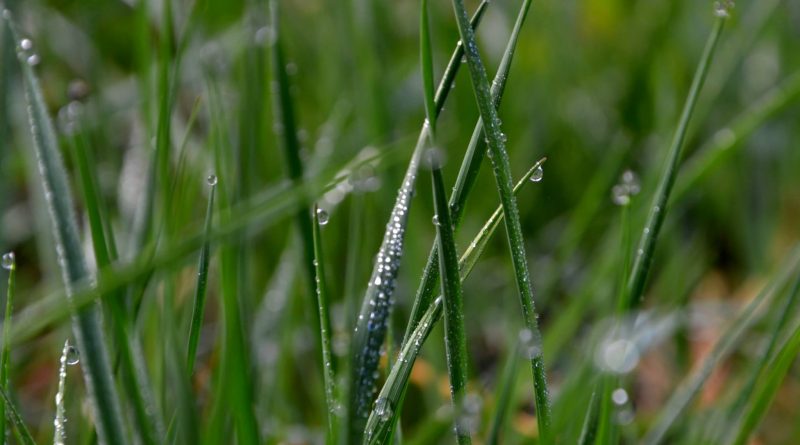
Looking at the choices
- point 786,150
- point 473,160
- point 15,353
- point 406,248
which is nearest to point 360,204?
point 473,160

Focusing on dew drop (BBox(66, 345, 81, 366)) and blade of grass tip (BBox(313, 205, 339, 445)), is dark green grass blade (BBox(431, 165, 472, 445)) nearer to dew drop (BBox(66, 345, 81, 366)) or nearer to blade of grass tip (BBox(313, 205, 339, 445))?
blade of grass tip (BBox(313, 205, 339, 445))

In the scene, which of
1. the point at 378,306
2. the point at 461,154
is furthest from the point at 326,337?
the point at 461,154

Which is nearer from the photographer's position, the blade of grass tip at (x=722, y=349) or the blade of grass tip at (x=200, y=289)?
the blade of grass tip at (x=200, y=289)

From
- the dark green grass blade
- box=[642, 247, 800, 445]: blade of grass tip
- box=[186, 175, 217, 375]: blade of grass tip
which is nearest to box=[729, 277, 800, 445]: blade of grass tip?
box=[642, 247, 800, 445]: blade of grass tip

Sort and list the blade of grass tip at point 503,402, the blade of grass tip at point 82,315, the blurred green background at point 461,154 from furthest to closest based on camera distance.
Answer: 1. the blurred green background at point 461,154
2. the blade of grass tip at point 503,402
3. the blade of grass tip at point 82,315

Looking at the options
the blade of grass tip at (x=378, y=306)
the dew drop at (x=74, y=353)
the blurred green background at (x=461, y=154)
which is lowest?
the blurred green background at (x=461, y=154)

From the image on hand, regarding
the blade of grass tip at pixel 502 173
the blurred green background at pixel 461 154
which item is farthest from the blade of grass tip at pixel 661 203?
the blurred green background at pixel 461 154

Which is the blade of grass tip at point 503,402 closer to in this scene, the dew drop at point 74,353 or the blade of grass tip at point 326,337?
the blade of grass tip at point 326,337
